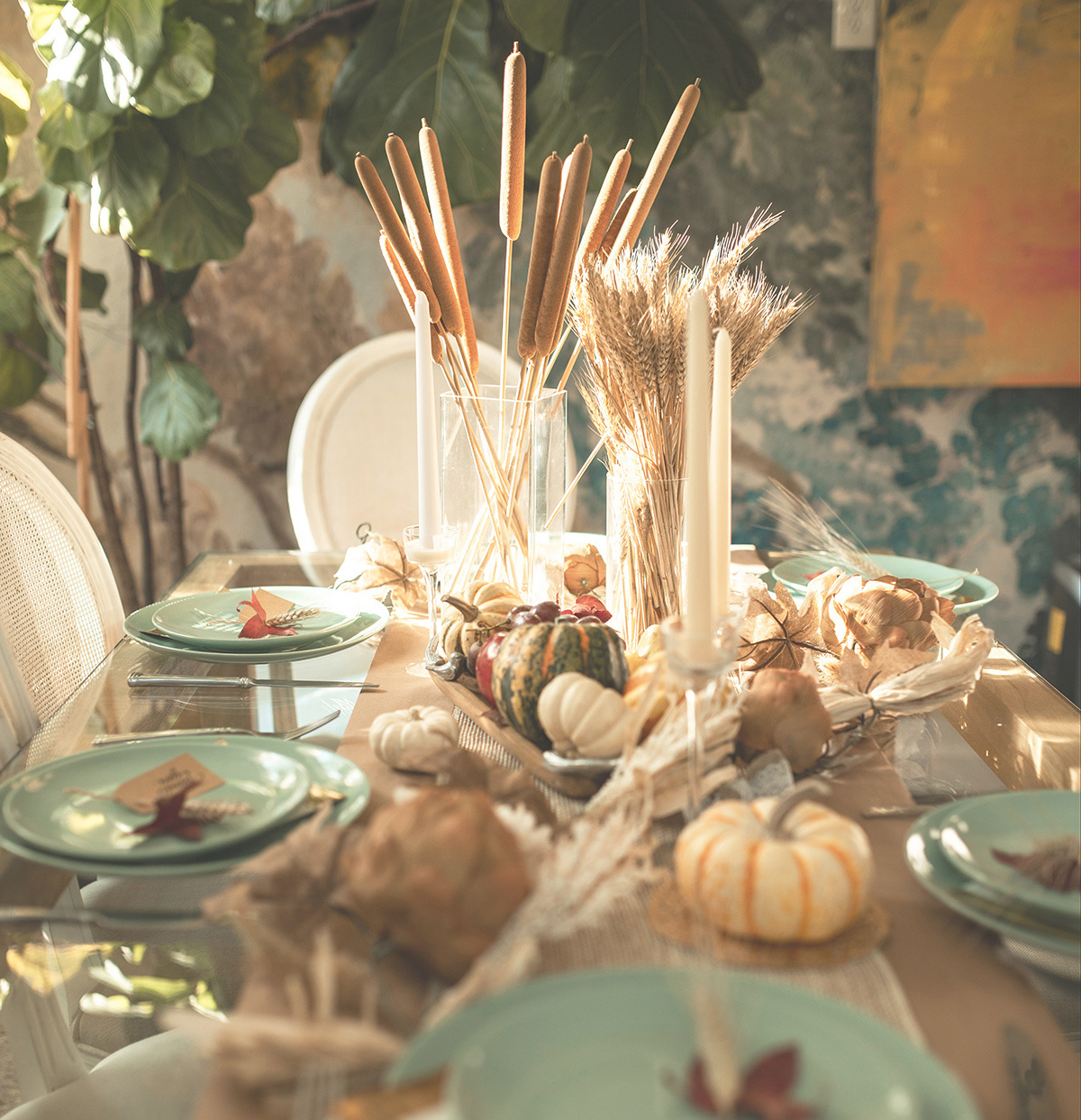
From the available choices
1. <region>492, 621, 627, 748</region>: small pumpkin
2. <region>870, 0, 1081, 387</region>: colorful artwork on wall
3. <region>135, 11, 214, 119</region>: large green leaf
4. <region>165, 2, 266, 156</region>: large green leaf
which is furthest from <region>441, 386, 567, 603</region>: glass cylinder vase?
→ <region>870, 0, 1081, 387</region>: colorful artwork on wall

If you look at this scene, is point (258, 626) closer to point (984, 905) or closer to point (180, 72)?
point (984, 905)

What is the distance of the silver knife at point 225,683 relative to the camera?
0.91 meters

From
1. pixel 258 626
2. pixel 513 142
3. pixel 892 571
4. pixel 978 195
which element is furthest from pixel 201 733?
pixel 978 195

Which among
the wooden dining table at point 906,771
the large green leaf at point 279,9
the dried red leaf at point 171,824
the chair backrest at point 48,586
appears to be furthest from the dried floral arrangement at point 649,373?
the large green leaf at point 279,9

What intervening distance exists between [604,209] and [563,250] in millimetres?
94

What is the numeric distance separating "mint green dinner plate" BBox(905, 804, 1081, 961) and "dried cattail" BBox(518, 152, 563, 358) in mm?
562

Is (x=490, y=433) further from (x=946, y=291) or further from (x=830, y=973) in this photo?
(x=946, y=291)

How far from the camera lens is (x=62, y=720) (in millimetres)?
828

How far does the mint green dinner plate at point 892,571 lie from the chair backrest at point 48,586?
0.83m

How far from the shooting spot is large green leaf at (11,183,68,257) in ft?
7.38

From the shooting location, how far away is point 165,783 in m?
0.63

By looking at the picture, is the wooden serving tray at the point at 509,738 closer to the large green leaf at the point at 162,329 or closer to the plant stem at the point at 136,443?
the large green leaf at the point at 162,329

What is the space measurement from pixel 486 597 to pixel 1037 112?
221 centimetres

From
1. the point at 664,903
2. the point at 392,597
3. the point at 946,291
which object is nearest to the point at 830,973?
the point at 664,903
